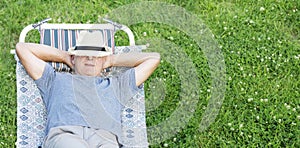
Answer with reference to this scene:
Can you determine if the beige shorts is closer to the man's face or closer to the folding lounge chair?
the folding lounge chair

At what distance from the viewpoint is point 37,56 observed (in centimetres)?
514

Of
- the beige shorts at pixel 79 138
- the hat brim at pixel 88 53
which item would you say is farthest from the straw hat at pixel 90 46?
the beige shorts at pixel 79 138

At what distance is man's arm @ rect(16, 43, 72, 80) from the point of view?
5.03 meters

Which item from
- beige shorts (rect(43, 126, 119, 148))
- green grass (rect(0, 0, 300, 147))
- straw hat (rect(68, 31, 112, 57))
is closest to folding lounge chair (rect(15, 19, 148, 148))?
straw hat (rect(68, 31, 112, 57))

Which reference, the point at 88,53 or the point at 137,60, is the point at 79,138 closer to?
the point at 88,53

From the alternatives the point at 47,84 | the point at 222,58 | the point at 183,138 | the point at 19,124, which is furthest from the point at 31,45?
the point at 222,58

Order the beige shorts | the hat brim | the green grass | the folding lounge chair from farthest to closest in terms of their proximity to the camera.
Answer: the green grass < the hat brim < the folding lounge chair < the beige shorts

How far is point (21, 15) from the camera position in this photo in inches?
249

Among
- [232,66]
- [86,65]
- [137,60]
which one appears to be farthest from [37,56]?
[232,66]

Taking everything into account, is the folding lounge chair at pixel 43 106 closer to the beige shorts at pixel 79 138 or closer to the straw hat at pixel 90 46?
the straw hat at pixel 90 46

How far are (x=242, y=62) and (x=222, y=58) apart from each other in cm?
23

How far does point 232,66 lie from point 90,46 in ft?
5.71

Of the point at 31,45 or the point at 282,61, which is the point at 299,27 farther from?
the point at 31,45

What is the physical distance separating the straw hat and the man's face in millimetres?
42
